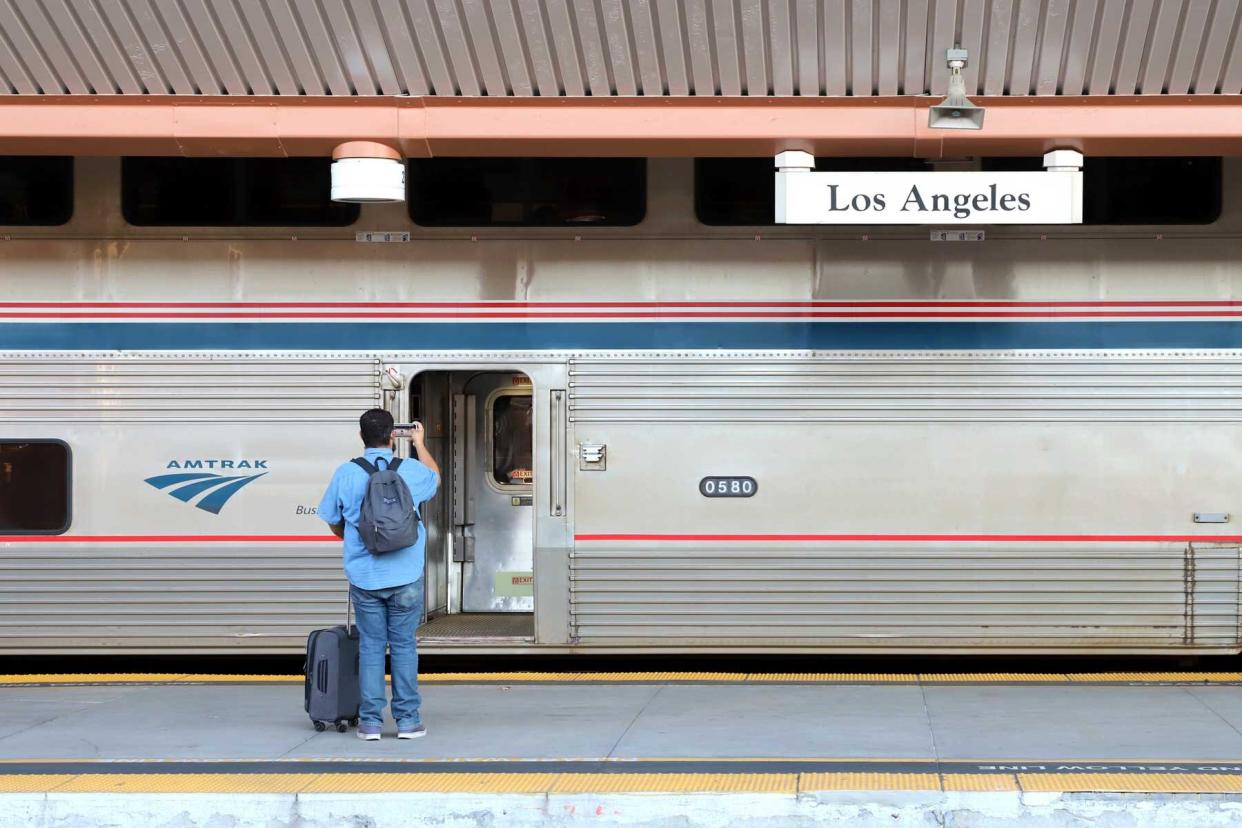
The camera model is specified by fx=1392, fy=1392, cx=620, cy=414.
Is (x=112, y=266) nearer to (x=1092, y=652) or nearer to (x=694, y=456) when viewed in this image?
(x=694, y=456)

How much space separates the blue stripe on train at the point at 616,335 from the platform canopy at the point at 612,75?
106 centimetres

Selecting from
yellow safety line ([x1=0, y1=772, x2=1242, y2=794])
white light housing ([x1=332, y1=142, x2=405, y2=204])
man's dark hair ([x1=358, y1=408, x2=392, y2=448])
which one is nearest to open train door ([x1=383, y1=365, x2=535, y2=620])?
white light housing ([x1=332, y1=142, x2=405, y2=204])

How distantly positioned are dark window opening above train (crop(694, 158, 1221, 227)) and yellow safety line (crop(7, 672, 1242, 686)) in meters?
2.63

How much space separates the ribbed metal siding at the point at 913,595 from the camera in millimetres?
7965

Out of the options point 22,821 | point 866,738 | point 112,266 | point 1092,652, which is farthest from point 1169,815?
point 112,266

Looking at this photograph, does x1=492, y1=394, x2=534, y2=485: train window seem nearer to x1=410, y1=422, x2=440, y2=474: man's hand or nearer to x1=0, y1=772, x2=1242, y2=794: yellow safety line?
x1=410, y1=422, x2=440, y2=474: man's hand

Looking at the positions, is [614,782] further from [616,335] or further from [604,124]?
[604,124]

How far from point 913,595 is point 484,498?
2.87 meters

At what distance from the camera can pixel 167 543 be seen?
8195 mm

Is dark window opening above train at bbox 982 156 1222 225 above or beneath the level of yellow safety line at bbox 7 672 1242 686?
above

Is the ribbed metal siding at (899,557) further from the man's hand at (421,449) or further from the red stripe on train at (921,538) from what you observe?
the man's hand at (421,449)

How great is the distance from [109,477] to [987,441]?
5.14 meters

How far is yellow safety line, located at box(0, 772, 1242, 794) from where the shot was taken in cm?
561

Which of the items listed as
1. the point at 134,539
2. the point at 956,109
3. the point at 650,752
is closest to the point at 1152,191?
the point at 956,109
